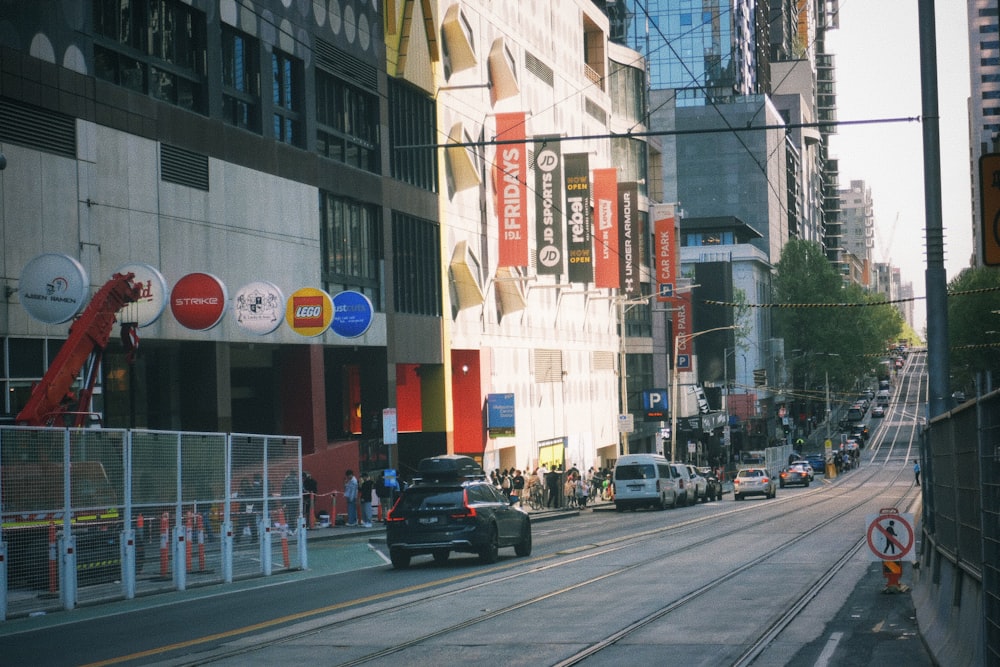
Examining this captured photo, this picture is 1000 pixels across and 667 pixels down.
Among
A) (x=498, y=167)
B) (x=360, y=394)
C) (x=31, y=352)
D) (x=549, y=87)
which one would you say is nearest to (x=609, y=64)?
(x=549, y=87)

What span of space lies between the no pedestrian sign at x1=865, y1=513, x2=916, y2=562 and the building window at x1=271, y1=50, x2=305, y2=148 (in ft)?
87.2

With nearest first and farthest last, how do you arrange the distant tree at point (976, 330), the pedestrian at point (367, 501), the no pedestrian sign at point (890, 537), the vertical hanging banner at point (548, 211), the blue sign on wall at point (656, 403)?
the no pedestrian sign at point (890, 537) → the pedestrian at point (367, 501) → the vertical hanging banner at point (548, 211) → the blue sign on wall at point (656, 403) → the distant tree at point (976, 330)

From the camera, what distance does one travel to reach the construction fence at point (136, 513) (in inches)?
715

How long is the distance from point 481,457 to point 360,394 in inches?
338

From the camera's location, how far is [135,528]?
2048 cm

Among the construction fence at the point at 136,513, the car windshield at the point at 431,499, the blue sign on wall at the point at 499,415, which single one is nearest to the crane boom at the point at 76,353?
the construction fence at the point at 136,513

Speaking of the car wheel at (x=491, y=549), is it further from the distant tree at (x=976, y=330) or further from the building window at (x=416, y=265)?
the distant tree at (x=976, y=330)

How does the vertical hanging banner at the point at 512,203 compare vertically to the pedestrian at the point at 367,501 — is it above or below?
above

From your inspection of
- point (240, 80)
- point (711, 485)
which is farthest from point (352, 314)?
point (711, 485)

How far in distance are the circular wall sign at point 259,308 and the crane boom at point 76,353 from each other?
814 cm

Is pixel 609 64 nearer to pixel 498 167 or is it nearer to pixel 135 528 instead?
pixel 498 167

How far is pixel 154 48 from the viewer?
1358 inches

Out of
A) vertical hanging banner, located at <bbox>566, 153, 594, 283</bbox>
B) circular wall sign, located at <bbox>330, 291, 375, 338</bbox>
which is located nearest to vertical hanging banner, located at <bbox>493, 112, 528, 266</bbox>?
vertical hanging banner, located at <bbox>566, 153, 594, 283</bbox>

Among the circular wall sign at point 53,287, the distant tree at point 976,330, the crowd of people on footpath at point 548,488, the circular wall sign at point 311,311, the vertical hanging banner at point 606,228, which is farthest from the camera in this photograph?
the distant tree at point 976,330
